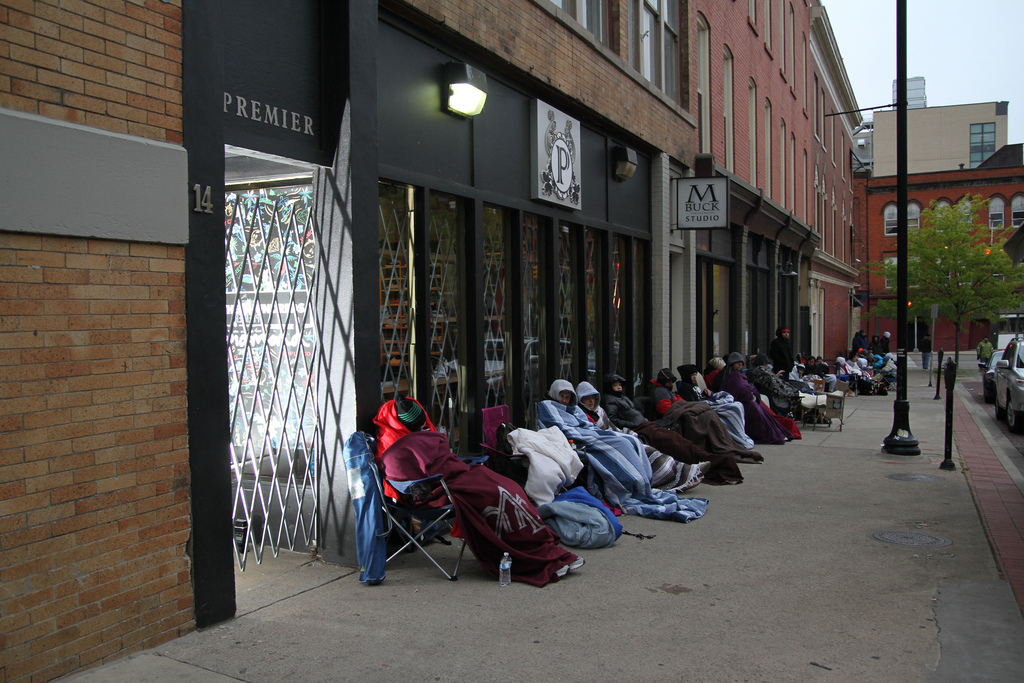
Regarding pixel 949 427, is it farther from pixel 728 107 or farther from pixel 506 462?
pixel 728 107

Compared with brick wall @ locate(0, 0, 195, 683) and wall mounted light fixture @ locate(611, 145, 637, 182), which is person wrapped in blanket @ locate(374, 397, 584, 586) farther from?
wall mounted light fixture @ locate(611, 145, 637, 182)

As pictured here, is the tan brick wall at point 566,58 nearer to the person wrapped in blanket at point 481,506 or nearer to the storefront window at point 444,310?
the storefront window at point 444,310

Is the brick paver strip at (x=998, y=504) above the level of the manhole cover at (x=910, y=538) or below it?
below

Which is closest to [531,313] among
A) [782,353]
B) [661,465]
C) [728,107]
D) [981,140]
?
[661,465]

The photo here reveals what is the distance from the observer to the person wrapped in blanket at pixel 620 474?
7.19 m

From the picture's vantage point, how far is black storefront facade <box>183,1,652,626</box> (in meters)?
4.40

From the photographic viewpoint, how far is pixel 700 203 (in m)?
12.9

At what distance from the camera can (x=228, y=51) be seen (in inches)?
193

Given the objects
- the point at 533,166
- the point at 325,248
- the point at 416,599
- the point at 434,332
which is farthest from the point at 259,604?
the point at 533,166

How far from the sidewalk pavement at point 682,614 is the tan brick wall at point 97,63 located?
2.68 metres

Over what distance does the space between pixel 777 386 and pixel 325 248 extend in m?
9.72

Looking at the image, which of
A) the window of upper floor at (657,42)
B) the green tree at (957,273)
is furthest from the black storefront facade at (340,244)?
the green tree at (957,273)

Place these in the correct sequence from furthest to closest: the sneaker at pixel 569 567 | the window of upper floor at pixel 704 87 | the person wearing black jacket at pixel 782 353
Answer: the person wearing black jacket at pixel 782 353, the window of upper floor at pixel 704 87, the sneaker at pixel 569 567

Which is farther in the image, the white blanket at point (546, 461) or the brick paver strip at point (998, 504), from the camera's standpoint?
the white blanket at point (546, 461)
